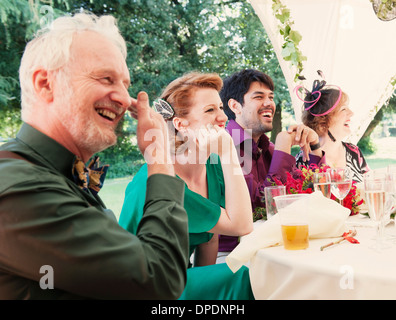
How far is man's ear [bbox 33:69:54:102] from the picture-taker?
0.93 metres

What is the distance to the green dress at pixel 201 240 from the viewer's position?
1.47m

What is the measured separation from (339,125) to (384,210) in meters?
1.83

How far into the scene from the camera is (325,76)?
11.8ft

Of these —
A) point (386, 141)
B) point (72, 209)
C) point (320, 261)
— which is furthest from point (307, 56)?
point (386, 141)

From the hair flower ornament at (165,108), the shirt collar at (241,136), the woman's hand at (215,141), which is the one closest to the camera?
the woman's hand at (215,141)

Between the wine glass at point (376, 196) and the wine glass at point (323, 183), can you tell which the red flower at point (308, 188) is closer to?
the wine glass at point (323, 183)

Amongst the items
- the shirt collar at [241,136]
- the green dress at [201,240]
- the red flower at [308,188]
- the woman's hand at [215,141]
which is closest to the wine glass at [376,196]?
the red flower at [308,188]

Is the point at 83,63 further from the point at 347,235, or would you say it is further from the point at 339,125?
the point at 339,125

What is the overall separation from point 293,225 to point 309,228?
10 cm

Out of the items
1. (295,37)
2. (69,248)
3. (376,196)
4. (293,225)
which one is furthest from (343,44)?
(69,248)

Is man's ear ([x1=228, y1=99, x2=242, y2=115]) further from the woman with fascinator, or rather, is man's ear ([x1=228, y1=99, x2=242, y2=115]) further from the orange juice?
the orange juice

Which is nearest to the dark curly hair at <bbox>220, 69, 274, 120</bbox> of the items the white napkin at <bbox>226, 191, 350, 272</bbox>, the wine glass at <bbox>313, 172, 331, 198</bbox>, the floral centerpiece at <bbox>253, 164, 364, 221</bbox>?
the floral centerpiece at <bbox>253, 164, 364, 221</bbox>

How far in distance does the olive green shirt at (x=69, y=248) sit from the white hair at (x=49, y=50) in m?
0.25

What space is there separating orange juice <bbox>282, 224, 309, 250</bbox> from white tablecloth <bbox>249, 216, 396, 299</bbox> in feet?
0.07
